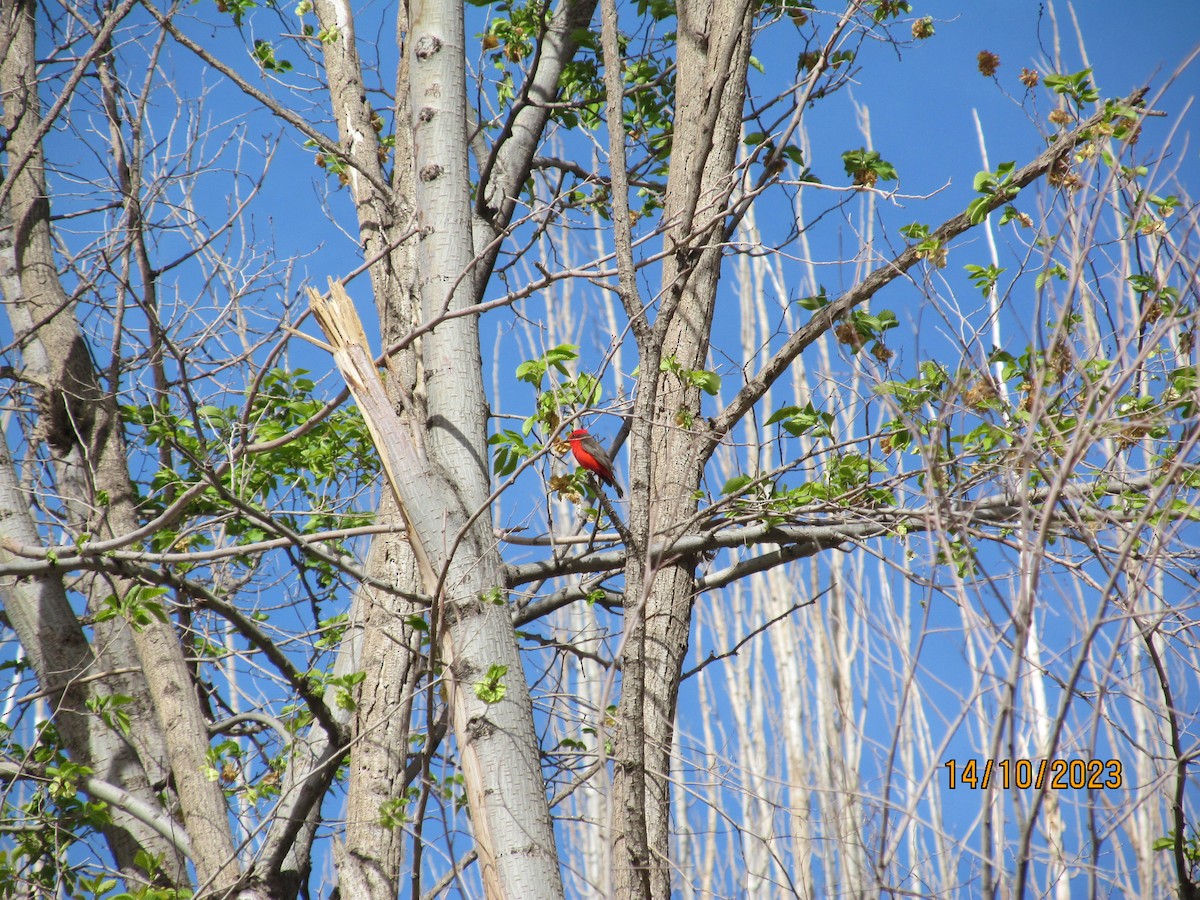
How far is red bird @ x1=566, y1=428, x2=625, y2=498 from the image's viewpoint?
3.87 meters

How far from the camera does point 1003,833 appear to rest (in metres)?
2.05

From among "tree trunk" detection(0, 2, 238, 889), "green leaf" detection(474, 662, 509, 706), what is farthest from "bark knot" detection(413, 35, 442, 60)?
"green leaf" detection(474, 662, 509, 706)

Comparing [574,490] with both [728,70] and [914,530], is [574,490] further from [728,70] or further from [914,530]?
[728,70]

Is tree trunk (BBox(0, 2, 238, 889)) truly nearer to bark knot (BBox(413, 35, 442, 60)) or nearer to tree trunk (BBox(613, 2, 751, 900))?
bark knot (BBox(413, 35, 442, 60))

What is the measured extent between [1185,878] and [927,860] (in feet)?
2.25

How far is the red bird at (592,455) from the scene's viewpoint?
3867 mm

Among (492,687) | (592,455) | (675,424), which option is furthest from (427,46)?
(492,687)

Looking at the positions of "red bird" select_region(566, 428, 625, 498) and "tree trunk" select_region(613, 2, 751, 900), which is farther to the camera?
"red bird" select_region(566, 428, 625, 498)

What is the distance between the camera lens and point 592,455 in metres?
3.98

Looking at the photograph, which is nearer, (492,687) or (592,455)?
(492,687)

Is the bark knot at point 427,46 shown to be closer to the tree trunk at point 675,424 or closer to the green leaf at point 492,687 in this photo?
the tree trunk at point 675,424
